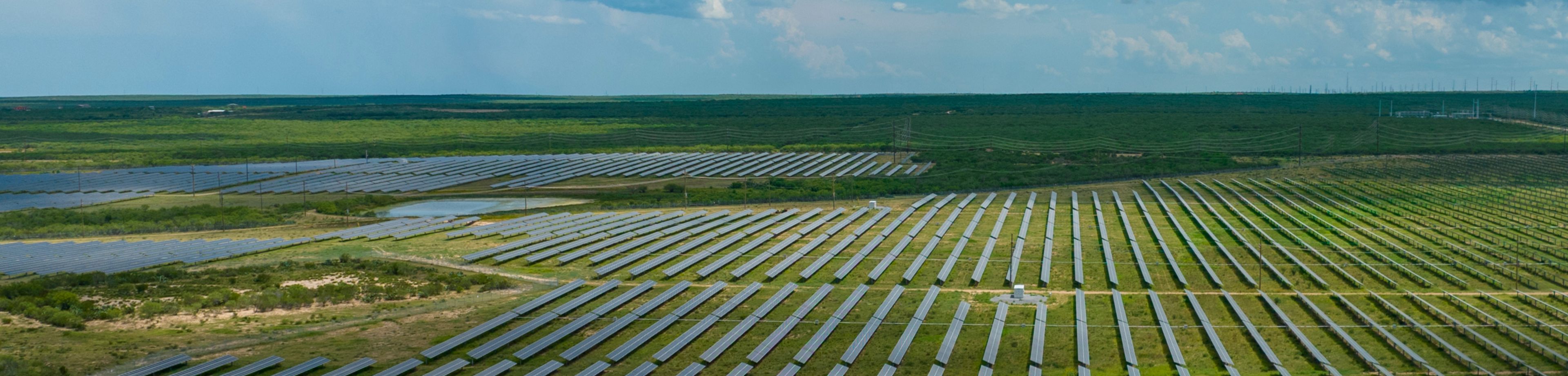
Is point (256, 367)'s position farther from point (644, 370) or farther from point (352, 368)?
point (644, 370)

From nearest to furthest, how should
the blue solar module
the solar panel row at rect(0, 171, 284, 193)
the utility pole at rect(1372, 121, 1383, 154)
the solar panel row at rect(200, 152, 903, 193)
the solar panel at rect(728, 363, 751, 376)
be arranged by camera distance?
the blue solar module
the solar panel at rect(728, 363, 751, 376)
the solar panel row at rect(0, 171, 284, 193)
the solar panel row at rect(200, 152, 903, 193)
the utility pole at rect(1372, 121, 1383, 154)

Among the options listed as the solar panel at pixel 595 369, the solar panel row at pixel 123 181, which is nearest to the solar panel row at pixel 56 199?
the solar panel row at pixel 123 181

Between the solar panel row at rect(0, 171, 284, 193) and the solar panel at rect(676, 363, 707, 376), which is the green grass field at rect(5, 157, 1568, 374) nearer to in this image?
the solar panel at rect(676, 363, 707, 376)

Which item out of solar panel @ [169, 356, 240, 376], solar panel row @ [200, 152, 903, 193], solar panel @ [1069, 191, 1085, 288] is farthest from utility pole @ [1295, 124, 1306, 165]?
solar panel @ [169, 356, 240, 376]

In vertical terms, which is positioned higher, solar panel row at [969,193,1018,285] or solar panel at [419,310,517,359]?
solar panel row at [969,193,1018,285]

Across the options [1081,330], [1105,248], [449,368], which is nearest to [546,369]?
[449,368]

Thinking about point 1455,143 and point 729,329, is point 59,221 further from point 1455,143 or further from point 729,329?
point 1455,143
